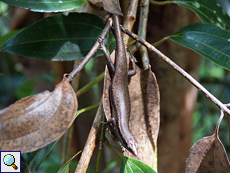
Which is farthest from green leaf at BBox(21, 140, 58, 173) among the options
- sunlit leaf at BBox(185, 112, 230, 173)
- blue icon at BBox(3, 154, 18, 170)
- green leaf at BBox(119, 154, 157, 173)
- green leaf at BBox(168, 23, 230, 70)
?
green leaf at BBox(168, 23, 230, 70)

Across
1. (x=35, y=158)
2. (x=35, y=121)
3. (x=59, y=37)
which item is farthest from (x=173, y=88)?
(x=35, y=121)

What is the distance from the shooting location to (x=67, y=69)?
5.03ft

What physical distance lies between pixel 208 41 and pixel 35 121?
64 cm

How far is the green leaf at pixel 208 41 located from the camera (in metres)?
0.74

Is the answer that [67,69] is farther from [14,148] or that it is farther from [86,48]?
[14,148]

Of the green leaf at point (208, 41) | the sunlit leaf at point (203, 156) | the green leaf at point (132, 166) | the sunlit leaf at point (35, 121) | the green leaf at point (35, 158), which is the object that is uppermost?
the green leaf at point (208, 41)

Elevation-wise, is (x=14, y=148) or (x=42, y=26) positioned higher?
(x=42, y=26)

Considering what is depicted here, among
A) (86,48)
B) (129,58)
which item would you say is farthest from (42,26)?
(129,58)

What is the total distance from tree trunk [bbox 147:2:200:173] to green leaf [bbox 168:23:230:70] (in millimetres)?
408

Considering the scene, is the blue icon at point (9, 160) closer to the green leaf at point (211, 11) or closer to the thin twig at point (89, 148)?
the thin twig at point (89, 148)

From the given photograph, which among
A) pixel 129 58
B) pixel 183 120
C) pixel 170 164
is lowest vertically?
pixel 170 164

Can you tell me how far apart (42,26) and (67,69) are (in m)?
0.75

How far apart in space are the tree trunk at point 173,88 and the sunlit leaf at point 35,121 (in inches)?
35.2

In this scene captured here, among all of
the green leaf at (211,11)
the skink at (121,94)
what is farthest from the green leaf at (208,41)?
the skink at (121,94)
